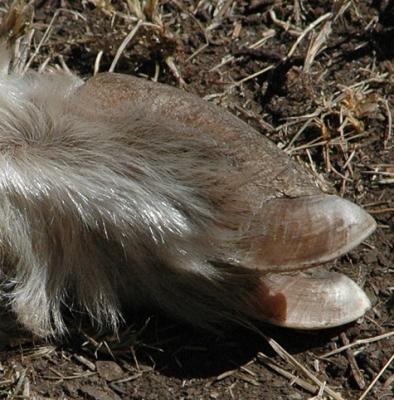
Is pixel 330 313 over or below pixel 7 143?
below

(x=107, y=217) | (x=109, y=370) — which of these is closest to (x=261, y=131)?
(x=107, y=217)

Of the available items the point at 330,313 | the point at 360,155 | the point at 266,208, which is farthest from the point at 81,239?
the point at 360,155

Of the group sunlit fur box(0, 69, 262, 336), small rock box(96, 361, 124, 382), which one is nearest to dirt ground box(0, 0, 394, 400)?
small rock box(96, 361, 124, 382)

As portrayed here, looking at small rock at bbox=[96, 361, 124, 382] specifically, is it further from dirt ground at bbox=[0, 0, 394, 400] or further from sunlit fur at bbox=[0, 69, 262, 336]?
sunlit fur at bbox=[0, 69, 262, 336]

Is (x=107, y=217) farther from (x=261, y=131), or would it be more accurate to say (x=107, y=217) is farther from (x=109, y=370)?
(x=261, y=131)

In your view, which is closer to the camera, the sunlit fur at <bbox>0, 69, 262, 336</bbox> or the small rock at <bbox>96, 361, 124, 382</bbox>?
the sunlit fur at <bbox>0, 69, 262, 336</bbox>

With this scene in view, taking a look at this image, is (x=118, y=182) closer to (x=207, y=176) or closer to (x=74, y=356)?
(x=207, y=176)
